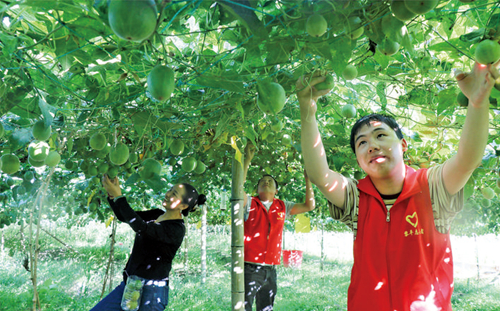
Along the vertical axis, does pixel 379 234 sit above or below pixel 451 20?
below

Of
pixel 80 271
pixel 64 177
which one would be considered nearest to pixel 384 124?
pixel 64 177

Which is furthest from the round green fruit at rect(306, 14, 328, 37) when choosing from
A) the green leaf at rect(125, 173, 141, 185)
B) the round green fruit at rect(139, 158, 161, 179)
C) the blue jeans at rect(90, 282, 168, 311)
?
the blue jeans at rect(90, 282, 168, 311)

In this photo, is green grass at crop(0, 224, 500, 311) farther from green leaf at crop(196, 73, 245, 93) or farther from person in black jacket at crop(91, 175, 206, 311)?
green leaf at crop(196, 73, 245, 93)

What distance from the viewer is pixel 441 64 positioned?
75.1 inches

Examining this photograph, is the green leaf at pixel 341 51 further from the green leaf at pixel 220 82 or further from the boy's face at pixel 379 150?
the boy's face at pixel 379 150

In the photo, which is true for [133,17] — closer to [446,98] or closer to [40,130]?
[40,130]

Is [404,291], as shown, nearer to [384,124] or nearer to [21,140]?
[384,124]

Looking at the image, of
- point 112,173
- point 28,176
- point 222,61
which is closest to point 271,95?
point 222,61

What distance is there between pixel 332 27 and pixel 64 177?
16.3ft

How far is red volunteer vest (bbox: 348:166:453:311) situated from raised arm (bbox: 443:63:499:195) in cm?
18

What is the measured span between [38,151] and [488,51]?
211cm

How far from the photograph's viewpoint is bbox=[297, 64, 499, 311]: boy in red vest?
155 centimetres

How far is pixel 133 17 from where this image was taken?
811 mm

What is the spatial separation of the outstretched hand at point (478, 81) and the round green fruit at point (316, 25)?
0.50 metres
